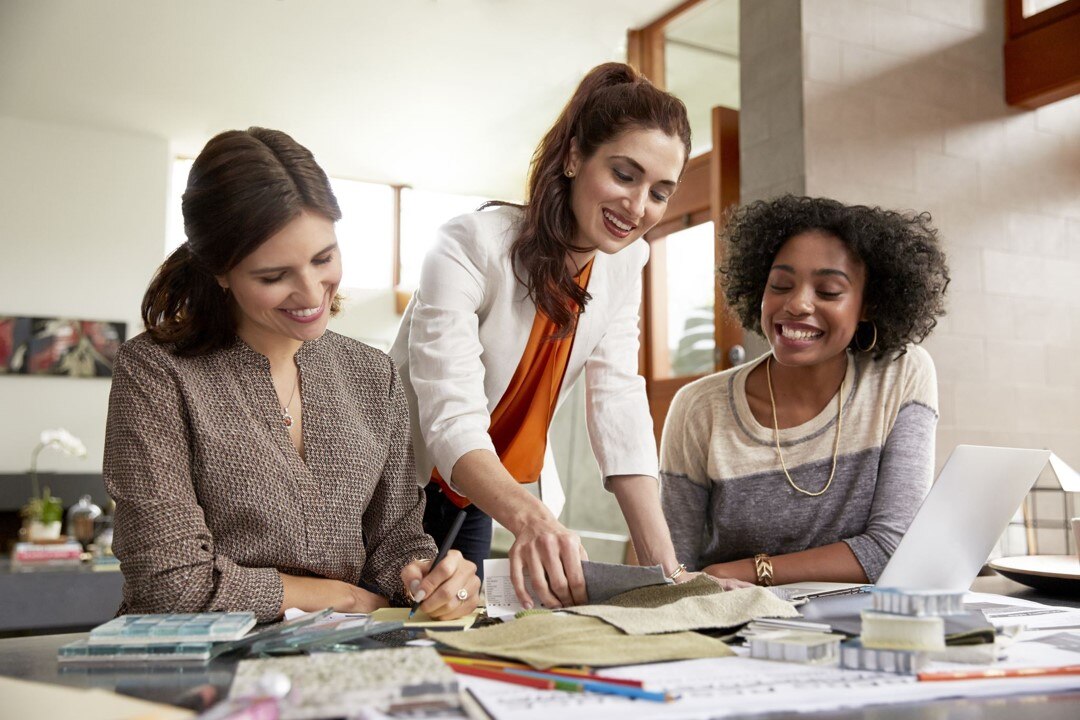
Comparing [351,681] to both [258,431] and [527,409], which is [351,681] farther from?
[527,409]

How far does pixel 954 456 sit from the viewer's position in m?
0.96

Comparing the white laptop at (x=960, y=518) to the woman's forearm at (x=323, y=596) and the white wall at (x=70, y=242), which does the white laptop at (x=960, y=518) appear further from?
the white wall at (x=70, y=242)

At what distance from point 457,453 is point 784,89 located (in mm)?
2252

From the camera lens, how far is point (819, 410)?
1729 millimetres

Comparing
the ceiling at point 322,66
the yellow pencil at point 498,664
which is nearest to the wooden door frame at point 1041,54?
the ceiling at point 322,66

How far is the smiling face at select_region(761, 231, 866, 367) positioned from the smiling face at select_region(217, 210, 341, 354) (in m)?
0.82

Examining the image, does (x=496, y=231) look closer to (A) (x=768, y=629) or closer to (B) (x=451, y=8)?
(A) (x=768, y=629)

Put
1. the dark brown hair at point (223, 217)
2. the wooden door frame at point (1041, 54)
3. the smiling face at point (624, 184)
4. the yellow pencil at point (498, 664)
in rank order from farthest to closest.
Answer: the wooden door frame at point (1041, 54) < the smiling face at point (624, 184) < the dark brown hair at point (223, 217) < the yellow pencil at point (498, 664)

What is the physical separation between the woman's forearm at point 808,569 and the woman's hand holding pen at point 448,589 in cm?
55

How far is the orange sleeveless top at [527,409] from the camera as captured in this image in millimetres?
1571

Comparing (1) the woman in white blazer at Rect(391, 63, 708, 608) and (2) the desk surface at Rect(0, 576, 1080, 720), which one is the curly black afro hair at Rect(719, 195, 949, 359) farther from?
(2) the desk surface at Rect(0, 576, 1080, 720)

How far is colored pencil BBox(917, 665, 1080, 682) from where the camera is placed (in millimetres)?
699

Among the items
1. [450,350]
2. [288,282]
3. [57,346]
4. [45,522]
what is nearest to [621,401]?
[450,350]

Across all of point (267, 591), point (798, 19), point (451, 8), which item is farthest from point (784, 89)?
point (267, 591)
